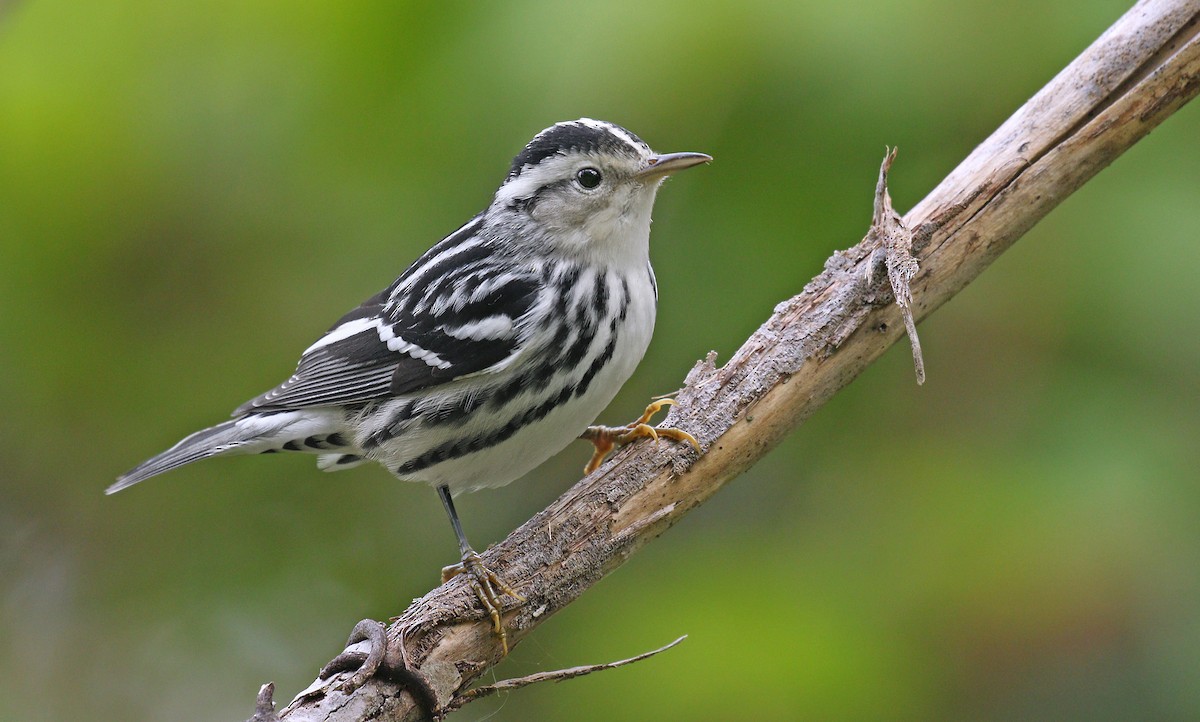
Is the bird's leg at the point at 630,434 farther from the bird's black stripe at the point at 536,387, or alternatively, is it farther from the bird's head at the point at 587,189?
the bird's head at the point at 587,189

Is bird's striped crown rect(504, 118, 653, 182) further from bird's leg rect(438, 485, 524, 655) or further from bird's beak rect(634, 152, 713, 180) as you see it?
bird's leg rect(438, 485, 524, 655)

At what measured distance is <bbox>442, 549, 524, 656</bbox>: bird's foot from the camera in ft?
7.31

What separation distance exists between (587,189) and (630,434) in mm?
679

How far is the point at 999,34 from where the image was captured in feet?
8.63

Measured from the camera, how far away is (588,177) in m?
2.79

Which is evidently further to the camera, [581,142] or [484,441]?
[581,142]

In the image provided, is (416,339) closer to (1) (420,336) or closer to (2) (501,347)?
(1) (420,336)

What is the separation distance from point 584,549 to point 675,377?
2.32 feet

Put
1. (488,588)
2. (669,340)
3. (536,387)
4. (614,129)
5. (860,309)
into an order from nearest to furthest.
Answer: (488,588), (860,309), (536,387), (614,129), (669,340)

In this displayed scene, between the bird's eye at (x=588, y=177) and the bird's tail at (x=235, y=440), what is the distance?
0.99 meters

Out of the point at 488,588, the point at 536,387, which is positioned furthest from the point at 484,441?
the point at 488,588

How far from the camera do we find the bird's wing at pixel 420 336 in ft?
8.70

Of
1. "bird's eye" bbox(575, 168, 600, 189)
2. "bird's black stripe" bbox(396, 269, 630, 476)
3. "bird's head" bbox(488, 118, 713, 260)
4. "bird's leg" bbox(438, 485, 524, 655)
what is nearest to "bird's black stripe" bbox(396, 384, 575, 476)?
"bird's black stripe" bbox(396, 269, 630, 476)

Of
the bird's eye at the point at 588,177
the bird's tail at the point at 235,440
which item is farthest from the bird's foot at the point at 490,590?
the bird's eye at the point at 588,177
